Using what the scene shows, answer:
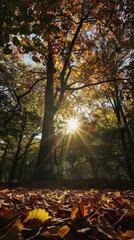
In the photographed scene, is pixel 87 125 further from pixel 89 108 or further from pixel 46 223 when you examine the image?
pixel 46 223

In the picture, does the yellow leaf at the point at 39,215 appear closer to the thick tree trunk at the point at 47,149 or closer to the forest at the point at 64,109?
the forest at the point at 64,109

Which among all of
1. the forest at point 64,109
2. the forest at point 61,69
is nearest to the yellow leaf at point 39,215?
the forest at point 64,109

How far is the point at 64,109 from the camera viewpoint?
13.7m

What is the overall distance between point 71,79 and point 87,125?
17.9 feet

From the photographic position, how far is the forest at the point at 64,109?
72 centimetres

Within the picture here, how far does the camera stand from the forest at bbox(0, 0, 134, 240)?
0.72 meters

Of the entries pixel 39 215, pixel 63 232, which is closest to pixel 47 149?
pixel 39 215

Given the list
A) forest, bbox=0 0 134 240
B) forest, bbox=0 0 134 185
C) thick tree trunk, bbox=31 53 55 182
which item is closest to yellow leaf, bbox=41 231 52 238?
forest, bbox=0 0 134 240

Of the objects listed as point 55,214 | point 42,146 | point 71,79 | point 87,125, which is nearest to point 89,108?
point 87,125

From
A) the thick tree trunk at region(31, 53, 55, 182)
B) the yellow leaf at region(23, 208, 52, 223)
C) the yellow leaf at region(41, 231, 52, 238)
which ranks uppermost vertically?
the thick tree trunk at region(31, 53, 55, 182)

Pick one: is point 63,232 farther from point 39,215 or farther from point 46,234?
point 39,215

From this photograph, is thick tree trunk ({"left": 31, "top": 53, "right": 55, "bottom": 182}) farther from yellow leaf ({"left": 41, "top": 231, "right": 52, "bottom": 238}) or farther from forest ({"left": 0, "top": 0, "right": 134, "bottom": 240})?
yellow leaf ({"left": 41, "top": 231, "right": 52, "bottom": 238})

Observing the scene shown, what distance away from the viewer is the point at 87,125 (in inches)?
589

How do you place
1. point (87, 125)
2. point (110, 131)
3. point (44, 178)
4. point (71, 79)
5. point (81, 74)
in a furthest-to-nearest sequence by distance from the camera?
point (87, 125), point (71, 79), point (110, 131), point (81, 74), point (44, 178)
